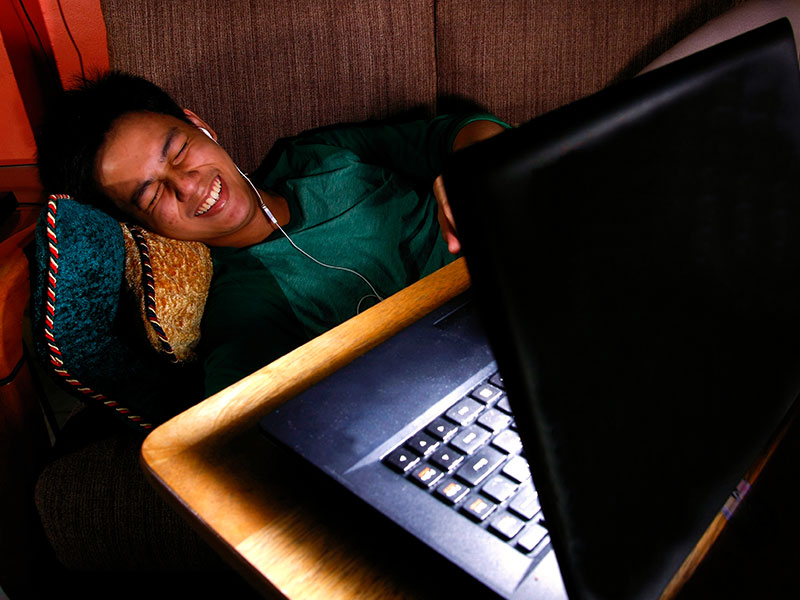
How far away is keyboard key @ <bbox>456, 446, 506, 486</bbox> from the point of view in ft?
1.37

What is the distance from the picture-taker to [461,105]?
1498 mm

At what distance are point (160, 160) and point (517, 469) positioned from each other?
1.03 metres

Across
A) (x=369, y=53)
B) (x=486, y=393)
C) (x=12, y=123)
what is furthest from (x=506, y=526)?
(x=12, y=123)

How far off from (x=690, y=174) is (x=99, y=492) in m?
1.00

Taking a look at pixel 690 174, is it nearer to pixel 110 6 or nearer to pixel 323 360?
pixel 323 360

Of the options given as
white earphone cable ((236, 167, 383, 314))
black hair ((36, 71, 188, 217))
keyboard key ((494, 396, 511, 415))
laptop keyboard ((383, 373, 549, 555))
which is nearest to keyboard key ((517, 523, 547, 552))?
laptop keyboard ((383, 373, 549, 555))

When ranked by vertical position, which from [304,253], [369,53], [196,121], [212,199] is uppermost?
[369,53]

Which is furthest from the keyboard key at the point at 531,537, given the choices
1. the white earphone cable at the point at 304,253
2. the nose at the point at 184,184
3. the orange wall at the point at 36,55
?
the orange wall at the point at 36,55

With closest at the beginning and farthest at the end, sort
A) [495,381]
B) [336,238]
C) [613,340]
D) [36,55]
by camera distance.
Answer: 1. [613,340]
2. [495,381]
3. [336,238]
4. [36,55]

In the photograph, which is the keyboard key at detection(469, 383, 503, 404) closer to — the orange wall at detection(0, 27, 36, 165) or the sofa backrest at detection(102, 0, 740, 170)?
the sofa backrest at detection(102, 0, 740, 170)

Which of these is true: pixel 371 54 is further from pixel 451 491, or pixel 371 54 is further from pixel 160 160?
pixel 451 491

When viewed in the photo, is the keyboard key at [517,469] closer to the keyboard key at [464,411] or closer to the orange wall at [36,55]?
the keyboard key at [464,411]

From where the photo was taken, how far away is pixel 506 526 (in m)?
0.39

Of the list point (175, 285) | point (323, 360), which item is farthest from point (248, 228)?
point (323, 360)
